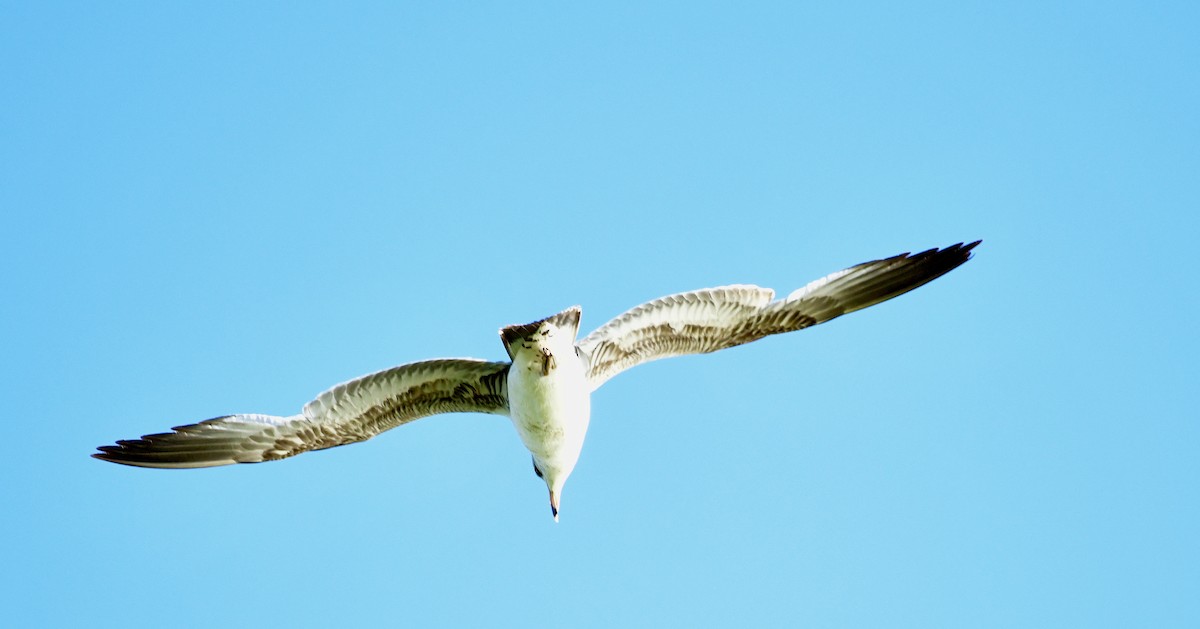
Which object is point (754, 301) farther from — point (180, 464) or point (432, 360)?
point (180, 464)

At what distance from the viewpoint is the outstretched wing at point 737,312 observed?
1248 cm

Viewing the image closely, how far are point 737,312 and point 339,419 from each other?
4048mm

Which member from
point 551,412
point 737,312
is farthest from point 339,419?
point 737,312

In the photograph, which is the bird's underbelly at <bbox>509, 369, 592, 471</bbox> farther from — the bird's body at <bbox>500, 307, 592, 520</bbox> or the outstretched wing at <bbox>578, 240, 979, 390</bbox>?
the outstretched wing at <bbox>578, 240, 979, 390</bbox>

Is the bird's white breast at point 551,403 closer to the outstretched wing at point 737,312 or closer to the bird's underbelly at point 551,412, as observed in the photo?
the bird's underbelly at point 551,412

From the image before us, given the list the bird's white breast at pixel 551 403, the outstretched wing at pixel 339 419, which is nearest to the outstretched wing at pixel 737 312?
the bird's white breast at pixel 551 403

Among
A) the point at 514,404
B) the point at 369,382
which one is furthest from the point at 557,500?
the point at 369,382

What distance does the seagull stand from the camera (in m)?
12.2

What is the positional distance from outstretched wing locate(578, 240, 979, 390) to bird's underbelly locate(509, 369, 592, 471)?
0.39 meters

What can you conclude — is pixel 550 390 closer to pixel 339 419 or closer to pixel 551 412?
pixel 551 412

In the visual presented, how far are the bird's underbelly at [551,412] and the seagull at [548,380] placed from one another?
0.5 inches

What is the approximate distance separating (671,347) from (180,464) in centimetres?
510

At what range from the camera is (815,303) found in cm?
1305

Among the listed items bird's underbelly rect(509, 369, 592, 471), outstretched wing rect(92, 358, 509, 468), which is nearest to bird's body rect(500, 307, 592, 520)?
bird's underbelly rect(509, 369, 592, 471)
